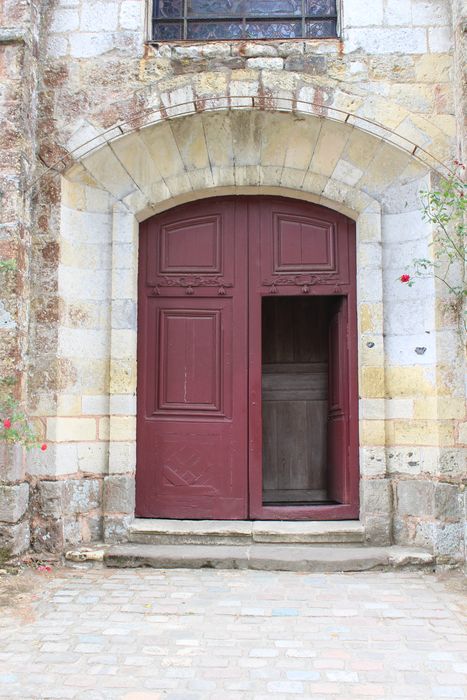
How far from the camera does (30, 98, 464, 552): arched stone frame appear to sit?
439 cm

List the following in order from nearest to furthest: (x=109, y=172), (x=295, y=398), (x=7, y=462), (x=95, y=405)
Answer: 1. (x=7, y=462)
2. (x=95, y=405)
3. (x=109, y=172)
4. (x=295, y=398)

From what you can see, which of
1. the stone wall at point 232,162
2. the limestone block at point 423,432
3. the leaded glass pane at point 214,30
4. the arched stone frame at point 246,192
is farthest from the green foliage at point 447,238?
the leaded glass pane at point 214,30

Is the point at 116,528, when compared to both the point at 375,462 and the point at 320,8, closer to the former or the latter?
the point at 375,462

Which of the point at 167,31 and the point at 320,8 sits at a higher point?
the point at 320,8

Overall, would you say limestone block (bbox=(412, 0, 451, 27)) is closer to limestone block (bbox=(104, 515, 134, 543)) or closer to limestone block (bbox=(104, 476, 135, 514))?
limestone block (bbox=(104, 476, 135, 514))

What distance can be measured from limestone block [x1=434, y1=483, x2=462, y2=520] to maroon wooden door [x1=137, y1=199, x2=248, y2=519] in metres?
1.29

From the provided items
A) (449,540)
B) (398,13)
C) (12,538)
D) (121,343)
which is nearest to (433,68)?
(398,13)

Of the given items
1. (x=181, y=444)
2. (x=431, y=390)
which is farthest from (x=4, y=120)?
(x=431, y=390)

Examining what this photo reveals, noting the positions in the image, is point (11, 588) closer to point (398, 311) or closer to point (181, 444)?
point (181, 444)

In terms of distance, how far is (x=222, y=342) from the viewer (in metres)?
4.71

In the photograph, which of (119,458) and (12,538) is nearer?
(12,538)

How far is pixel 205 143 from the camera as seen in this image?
182 inches

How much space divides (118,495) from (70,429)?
542mm

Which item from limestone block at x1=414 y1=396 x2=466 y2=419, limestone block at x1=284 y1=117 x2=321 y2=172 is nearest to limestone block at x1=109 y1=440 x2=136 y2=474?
limestone block at x1=414 y1=396 x2=466 y2=419
